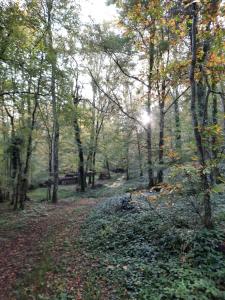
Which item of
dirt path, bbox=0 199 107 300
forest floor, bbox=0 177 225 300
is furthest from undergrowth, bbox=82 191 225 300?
dirt path, bbox=0 199 107 300

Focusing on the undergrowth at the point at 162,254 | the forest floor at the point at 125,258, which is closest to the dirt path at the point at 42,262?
the forest floor at the point at 125,258

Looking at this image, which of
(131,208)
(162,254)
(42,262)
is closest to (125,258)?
(162,254)

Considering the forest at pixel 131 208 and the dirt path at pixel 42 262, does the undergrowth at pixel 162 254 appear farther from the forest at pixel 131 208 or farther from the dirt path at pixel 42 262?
the dirt path at pixel 42 262

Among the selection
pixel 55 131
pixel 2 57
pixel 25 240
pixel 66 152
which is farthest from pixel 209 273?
pixel 66 152

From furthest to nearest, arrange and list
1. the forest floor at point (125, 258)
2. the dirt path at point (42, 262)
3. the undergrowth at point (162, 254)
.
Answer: the dirt path at point (42, 262)
the forest floor at point (125, 258)
the undergrowth at point (162, 254)

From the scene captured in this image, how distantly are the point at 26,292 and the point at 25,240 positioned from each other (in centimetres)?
305

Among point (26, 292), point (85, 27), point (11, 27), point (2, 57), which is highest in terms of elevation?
point (85, 27)

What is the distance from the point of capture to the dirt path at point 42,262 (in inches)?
172

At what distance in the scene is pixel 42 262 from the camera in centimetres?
551

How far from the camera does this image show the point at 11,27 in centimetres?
682

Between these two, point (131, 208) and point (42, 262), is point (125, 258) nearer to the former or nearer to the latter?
point (42, 262)

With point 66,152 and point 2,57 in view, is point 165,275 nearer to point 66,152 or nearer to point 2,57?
point 2,57

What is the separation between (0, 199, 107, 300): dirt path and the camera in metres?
4.37

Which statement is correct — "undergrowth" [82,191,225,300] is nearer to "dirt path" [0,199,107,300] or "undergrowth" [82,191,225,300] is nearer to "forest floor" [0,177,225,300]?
"forest floor" [0,177,225,300]
